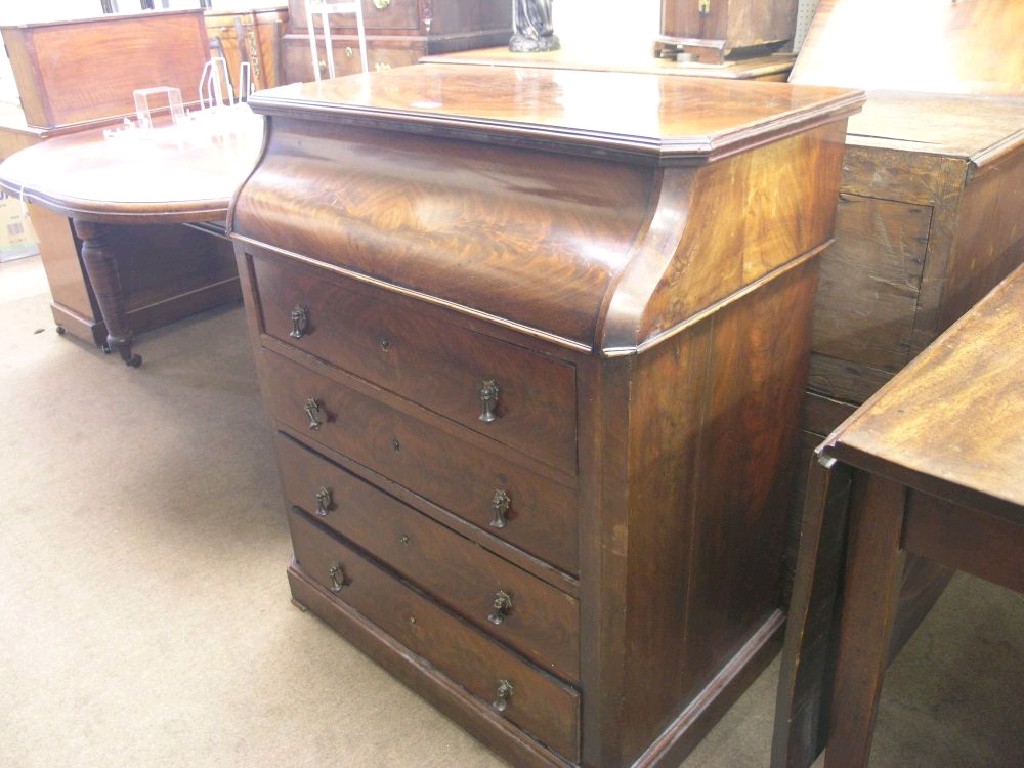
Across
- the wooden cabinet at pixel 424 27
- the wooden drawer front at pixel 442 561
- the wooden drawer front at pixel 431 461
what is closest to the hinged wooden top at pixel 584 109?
the wooden drawer front at pixel 431 461

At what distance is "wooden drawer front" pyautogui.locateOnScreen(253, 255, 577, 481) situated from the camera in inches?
47.1

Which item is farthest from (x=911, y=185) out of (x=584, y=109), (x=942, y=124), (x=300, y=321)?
(x=300, y=321)

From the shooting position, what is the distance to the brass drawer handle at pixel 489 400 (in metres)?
1.25

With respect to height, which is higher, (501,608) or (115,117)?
(115,117)

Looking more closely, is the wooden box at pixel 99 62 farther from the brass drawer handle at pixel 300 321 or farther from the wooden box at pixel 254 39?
the brass drawer handle at pixel 300 321

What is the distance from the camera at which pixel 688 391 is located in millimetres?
1220

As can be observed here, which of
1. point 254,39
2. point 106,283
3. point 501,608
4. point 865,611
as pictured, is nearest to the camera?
point 865,611

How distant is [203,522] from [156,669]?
22.4 inches

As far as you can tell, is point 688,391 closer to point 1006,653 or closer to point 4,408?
point 1006,653

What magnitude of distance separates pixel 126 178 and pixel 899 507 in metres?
2.16

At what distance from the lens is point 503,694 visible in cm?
154

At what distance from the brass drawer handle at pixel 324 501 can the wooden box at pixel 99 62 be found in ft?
7.45

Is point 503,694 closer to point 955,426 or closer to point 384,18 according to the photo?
point 955,426

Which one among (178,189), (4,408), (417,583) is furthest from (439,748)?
(4,408)
